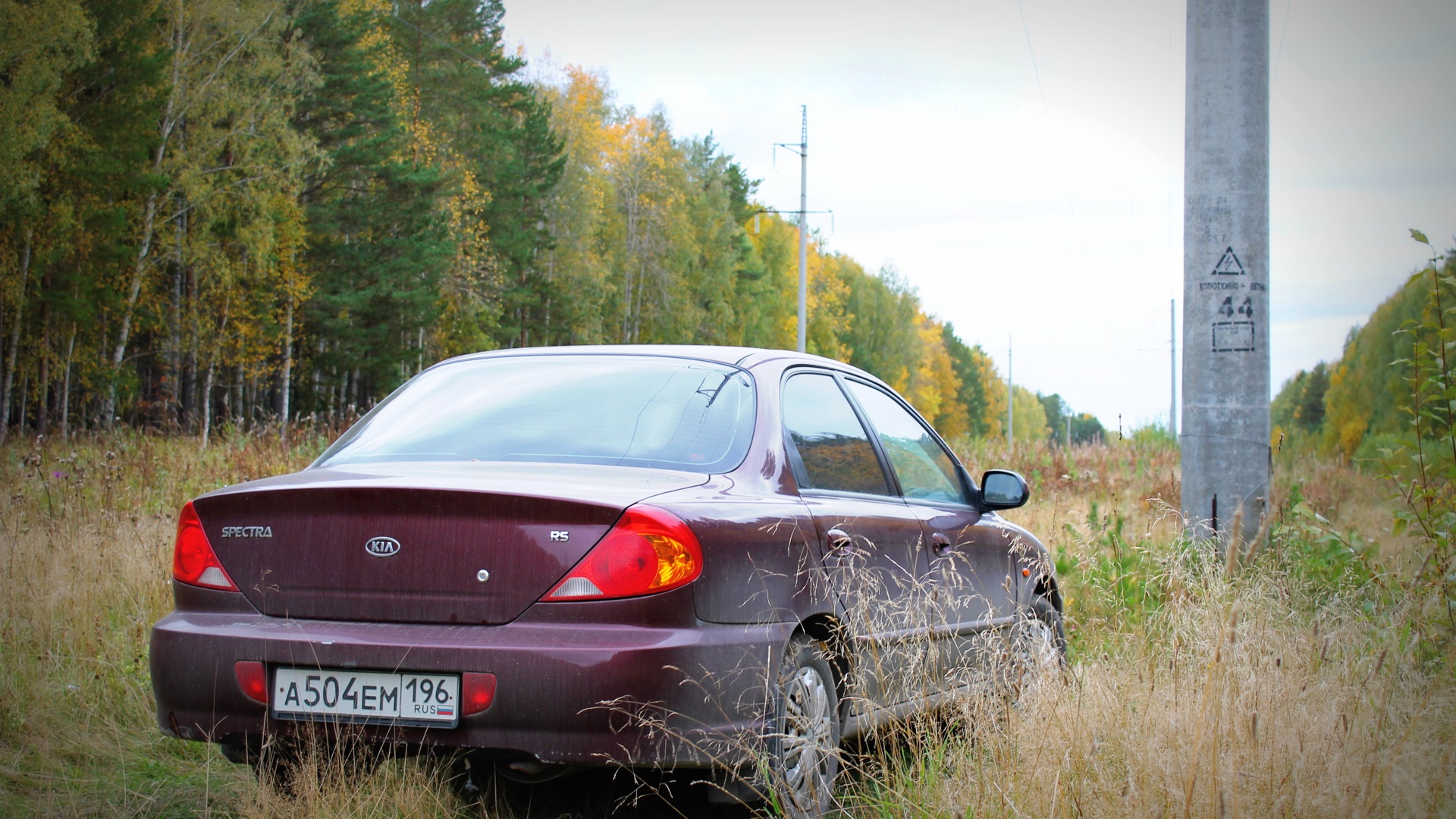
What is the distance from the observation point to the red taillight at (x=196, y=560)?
3.22 meters

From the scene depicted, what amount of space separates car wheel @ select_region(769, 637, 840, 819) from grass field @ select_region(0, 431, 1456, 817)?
20 cm

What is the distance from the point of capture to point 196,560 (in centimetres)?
328

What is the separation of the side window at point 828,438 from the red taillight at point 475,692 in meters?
1.26

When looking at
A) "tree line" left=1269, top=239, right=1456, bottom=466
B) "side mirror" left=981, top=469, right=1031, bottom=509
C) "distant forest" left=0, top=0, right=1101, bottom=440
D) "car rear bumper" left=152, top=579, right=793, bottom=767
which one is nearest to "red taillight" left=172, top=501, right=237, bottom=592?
"car rear bumper" left=152, top=579, right=793, bottom=767

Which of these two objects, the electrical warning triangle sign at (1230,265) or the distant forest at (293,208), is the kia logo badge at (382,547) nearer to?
the electrical warning triangle sign at (1230,265)

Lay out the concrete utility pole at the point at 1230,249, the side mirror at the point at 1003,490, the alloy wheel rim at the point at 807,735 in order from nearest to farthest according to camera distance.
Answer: the alloy wheel rim at the point at 807,735, the side mirror at the point at 1003,490, the concrete utility pole at the point at 1230,249

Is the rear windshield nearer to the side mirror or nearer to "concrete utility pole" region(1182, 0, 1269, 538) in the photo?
the side mirror

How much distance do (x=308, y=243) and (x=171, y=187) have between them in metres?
5.64

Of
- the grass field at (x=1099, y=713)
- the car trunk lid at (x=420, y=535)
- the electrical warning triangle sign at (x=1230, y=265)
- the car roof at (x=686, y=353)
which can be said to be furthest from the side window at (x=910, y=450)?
the electrical warning triangle sign at (x=1230, y=265)

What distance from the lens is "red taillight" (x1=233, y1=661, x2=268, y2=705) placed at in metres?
3.03

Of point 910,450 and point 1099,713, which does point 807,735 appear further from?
point 910,450

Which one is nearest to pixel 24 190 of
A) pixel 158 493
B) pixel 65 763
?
pixel 158 493

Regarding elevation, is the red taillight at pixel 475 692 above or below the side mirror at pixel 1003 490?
below

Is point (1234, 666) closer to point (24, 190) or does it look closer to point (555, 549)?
point (555, 549)
